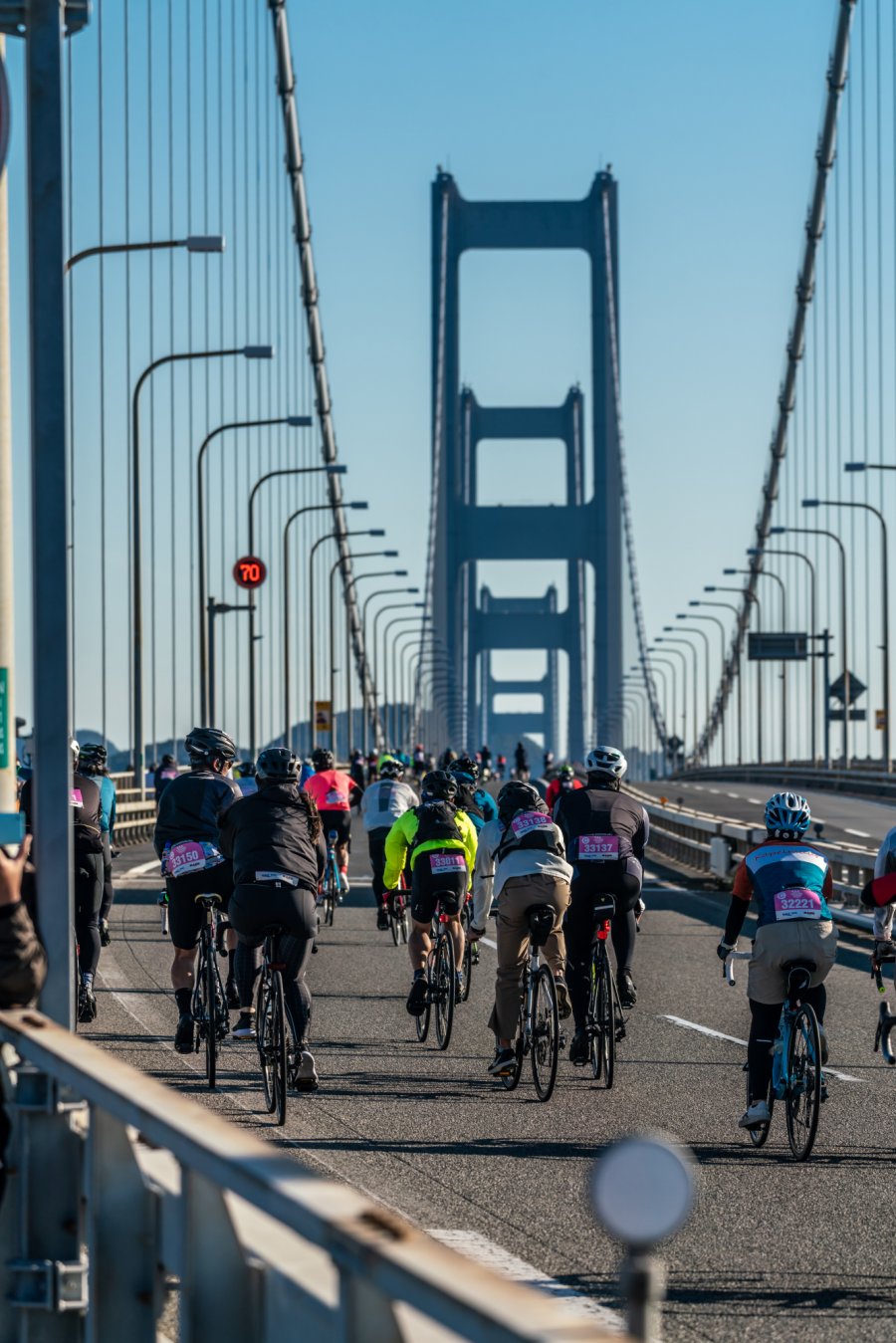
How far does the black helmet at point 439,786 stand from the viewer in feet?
38.6

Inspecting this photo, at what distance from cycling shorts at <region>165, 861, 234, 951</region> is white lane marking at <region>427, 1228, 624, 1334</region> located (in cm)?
432

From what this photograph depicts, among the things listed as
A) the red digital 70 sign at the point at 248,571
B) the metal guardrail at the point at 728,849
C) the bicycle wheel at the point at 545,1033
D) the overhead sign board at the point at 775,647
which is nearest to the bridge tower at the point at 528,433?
the overhead sign board at the point at 775,647

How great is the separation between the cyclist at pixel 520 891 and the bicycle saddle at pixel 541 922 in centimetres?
3

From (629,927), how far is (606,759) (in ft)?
2.67

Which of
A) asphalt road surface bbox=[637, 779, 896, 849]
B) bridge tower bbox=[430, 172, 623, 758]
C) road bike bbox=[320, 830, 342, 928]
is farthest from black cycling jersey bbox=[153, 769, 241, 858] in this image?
bridge tower bbox=[430, 172, 623, 758]

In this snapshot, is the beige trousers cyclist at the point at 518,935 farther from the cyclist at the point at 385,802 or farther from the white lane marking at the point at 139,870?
the white lane marking at the point at 139,870

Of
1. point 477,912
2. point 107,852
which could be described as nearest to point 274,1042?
point 477,912

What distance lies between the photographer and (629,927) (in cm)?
1070

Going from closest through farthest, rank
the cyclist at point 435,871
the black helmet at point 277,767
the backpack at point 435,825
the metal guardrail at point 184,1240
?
the metal guardrail at point 184,1240 < the black helmet at point 277,767 < the cyclist at point 435,871 < the backpack at point 435,825

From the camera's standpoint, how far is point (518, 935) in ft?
33.6

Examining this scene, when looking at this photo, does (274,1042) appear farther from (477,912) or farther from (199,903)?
(477,912)

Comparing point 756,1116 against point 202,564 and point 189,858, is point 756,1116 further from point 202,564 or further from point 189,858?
point 202,564

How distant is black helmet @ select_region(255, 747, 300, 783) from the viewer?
9398 mm

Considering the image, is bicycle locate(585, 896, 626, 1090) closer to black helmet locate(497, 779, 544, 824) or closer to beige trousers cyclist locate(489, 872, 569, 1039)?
beige trousers cyclist locate(489, 872, 569, 1039)
